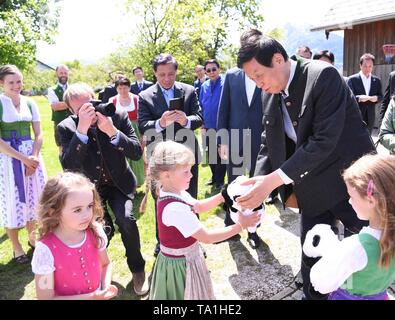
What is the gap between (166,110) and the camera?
405 centimetres

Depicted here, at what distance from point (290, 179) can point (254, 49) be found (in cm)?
82

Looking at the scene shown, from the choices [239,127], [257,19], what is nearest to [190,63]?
[257,19]

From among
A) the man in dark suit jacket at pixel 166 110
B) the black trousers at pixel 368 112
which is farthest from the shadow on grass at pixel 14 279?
the black trousers at pixel 368 112

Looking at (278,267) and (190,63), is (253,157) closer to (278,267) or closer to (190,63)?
(278,267)

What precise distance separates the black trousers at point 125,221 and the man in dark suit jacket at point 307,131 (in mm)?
1391

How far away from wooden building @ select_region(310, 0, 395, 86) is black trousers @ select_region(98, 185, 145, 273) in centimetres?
998

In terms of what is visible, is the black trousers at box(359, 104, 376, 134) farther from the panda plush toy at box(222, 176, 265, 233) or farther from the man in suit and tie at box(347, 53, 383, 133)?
the panda plush toy at box(222, 176, 265, 233)

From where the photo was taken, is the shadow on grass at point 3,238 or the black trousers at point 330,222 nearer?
the black trousers at point 330,222

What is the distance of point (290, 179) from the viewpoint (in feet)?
7.52

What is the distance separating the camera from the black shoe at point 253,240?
4.12 metres

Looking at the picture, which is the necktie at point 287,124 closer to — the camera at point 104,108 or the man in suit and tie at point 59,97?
the camera at point 104,108

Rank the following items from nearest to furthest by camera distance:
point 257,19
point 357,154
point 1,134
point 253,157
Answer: point 357,154
point 1,134
point 253,157
point 257,19

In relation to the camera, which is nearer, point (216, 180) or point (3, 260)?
point (3, 260)
